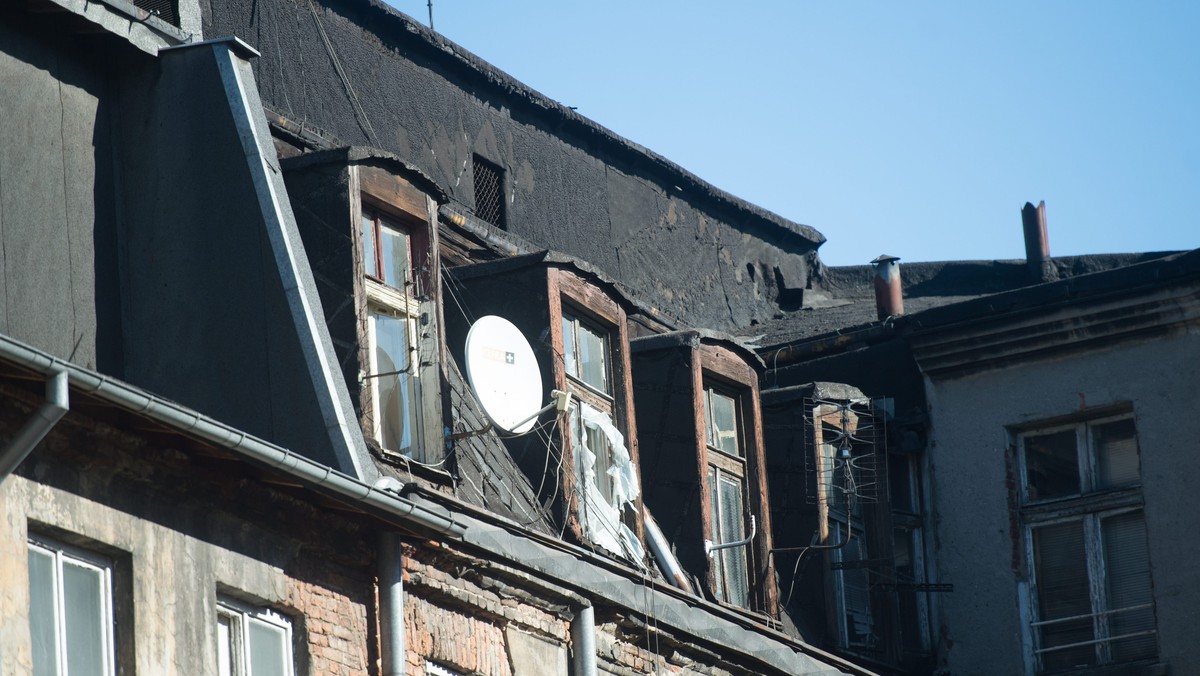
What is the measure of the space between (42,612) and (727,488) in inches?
346

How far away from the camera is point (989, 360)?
20766mm

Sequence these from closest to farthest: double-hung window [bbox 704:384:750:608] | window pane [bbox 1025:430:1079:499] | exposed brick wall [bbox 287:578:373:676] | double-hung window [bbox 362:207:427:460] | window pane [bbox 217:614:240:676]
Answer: window pane [bbox 217:614:240:676] → exposed brick wall [bbox 287:578:373:676] → double-hung window [bbox 362:207:427:460] → double-hung window [bbox 704:384:750:608] → window pane [bbox 1025:430:1079:499]

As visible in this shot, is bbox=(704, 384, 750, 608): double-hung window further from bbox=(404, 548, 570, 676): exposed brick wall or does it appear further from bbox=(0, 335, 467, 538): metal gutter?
bbox=(0, 335, 467, 538): metal gutter

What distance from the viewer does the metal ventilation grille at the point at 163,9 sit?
13.7 meters

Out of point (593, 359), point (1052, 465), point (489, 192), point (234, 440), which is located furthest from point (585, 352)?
point (1052, 465)

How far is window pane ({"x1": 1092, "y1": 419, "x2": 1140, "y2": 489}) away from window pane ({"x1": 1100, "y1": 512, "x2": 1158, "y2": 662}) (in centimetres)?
36

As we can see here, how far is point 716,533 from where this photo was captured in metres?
17.6

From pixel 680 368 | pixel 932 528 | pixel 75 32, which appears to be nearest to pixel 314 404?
pixel 75 32

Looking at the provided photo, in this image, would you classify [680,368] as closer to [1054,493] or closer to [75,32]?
[1054,493]

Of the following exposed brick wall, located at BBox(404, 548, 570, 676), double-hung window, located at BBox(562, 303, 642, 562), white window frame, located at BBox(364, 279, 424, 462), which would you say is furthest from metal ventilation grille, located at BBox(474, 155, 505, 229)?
exposed brick wall, located at BBox(404, 548, 570, 676)

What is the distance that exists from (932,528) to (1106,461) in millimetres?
1775

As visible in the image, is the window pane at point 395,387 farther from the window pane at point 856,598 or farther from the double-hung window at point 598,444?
the window pane at point 856,598

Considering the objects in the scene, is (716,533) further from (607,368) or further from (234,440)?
(234,440)

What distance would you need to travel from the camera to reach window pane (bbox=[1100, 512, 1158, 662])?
19.6m
